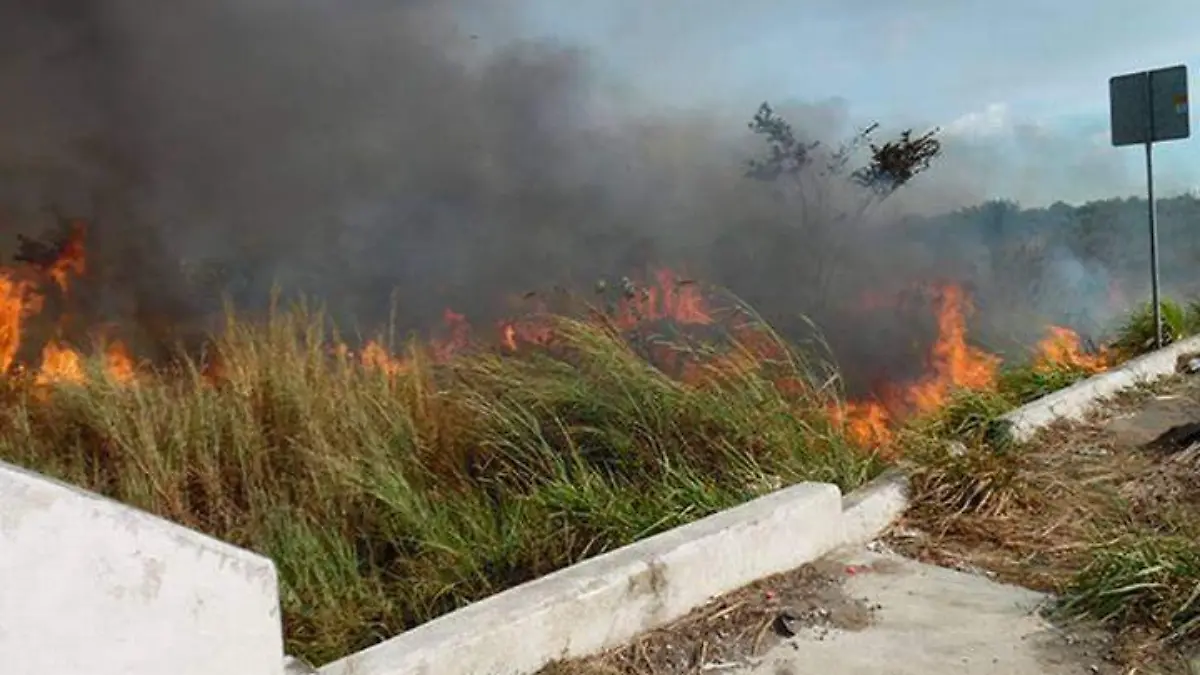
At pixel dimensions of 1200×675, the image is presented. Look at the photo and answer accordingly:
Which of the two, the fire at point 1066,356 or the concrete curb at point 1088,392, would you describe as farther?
the fire at point 1066,356

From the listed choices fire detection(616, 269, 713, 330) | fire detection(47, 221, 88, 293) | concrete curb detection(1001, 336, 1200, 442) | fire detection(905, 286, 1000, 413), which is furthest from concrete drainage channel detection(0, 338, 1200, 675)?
fire detection(47, 221, 88, 293)

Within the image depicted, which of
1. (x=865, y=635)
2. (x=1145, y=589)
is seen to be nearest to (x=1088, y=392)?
(x=1145, y=589)

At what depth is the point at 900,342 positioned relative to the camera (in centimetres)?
905

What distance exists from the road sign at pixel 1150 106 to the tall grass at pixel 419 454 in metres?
4.28

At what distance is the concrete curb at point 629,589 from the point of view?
6.68ft

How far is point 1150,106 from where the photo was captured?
6.80 meters

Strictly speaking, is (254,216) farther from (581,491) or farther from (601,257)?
(581,491)

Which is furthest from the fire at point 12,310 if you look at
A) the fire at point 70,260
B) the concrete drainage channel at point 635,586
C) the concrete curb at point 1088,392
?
the concrete curb at point 1088,392

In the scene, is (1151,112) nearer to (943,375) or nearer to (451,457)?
(943,375)

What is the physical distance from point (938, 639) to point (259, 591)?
5.32 ft

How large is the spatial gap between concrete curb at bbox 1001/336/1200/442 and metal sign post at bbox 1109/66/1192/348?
915 mm

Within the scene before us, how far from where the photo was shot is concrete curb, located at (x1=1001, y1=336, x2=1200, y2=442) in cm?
441

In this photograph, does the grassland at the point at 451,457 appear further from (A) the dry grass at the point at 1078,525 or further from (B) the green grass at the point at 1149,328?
(B) the green grass at the point at 1149,328

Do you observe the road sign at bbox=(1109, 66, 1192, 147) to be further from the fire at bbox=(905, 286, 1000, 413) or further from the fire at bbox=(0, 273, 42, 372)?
the fire at bbox=(0, 273, 42, 372)
